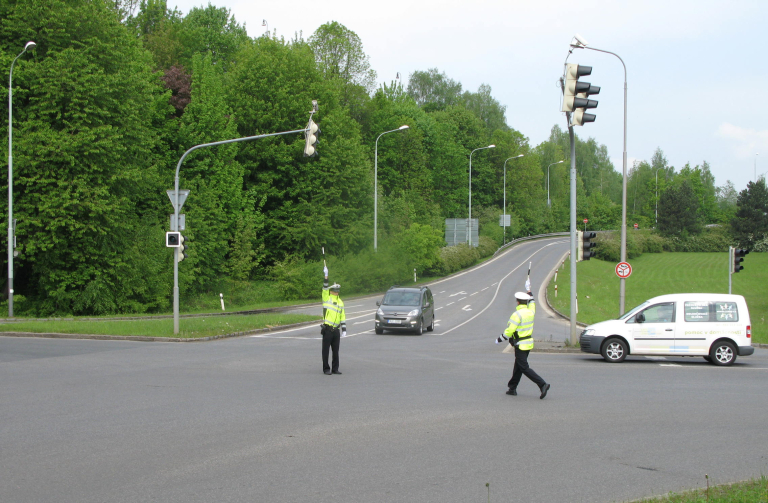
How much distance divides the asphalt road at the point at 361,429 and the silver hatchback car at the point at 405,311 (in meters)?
8.63

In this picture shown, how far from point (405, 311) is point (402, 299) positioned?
1.26 metres

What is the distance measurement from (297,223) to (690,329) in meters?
37.3

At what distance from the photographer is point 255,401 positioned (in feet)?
35.5

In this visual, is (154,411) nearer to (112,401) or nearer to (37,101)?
(112,401)

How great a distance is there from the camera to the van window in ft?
57.1

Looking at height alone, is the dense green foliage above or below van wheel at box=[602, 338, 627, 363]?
above

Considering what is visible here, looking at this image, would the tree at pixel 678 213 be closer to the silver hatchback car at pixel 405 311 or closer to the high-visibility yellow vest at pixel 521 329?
the silver hatchback car at pixel 405 311

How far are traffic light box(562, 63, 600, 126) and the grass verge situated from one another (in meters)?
12.8

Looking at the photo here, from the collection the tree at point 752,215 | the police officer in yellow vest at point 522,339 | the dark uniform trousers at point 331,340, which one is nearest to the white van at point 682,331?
the police officer in yellow vest at point 522,339

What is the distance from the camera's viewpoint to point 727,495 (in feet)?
19.5

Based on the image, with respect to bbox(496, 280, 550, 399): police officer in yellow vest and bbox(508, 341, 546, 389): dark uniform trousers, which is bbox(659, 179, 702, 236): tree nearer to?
bbox(496, 280, 550, 399): police officer in yellow vest

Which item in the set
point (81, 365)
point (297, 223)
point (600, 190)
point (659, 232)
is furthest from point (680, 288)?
point (600, 190)

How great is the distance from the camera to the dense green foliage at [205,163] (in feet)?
107

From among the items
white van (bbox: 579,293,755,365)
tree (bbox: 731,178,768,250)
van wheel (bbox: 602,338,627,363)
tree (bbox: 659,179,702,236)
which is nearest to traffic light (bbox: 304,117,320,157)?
white van (bbox: 579,293,755,365)
